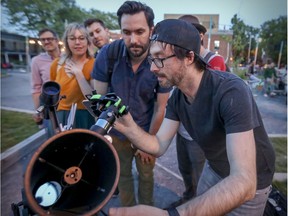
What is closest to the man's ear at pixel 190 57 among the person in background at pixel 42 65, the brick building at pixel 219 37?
the person in background at pixel 42 65

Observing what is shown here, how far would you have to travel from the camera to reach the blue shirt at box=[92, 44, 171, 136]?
226cm

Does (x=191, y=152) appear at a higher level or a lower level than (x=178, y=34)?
lower

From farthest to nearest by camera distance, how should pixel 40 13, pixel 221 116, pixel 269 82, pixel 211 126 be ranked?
pixel 40 13
pixel 269 82
pixel 211 126
pixel 221 116

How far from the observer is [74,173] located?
3.26ft

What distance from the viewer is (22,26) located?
2098 cm

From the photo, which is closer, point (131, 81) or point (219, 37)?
point (131, 81)

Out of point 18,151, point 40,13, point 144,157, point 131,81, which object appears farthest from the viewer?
point 40,13

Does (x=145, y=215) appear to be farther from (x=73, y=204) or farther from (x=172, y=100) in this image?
(x=172, y=100)

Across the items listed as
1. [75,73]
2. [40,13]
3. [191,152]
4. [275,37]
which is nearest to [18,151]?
[75,73]

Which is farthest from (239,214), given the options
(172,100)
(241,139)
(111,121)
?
(111,121)

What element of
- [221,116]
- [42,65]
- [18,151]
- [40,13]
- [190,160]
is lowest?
[18,151]

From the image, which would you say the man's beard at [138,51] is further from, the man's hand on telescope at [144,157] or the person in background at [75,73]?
the man's hand on telescope at [144,157]

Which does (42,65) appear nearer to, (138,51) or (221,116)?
(138,51)

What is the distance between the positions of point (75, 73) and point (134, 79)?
0.83m
